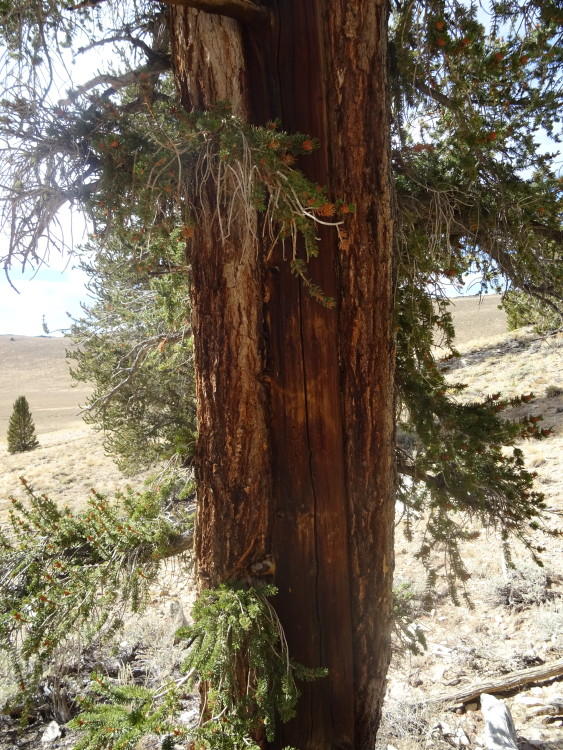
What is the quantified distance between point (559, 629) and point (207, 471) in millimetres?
4425

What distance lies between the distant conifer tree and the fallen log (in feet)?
62.7

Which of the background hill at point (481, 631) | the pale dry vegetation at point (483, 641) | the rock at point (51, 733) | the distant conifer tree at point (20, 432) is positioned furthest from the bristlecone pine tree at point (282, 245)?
the distant conifer tree at point (20, 432)

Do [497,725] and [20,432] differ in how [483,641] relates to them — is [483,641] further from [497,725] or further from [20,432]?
[20,432]

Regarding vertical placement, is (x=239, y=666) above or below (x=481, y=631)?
above

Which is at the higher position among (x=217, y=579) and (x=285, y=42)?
(x=285, y=42)

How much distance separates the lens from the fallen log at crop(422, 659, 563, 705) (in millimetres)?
4570

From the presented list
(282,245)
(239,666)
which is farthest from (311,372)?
(239,666)

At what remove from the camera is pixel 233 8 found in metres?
2.27

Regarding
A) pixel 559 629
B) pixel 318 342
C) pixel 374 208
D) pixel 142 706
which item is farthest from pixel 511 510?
pixel 559 629

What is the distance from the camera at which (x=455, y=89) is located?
3.15 m

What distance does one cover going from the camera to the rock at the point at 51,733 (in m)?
4.19

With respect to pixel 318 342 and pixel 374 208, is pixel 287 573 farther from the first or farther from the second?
pixel 374 208

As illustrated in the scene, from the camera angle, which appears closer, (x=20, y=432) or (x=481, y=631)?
(x=481, y=631)

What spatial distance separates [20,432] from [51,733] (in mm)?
17974
